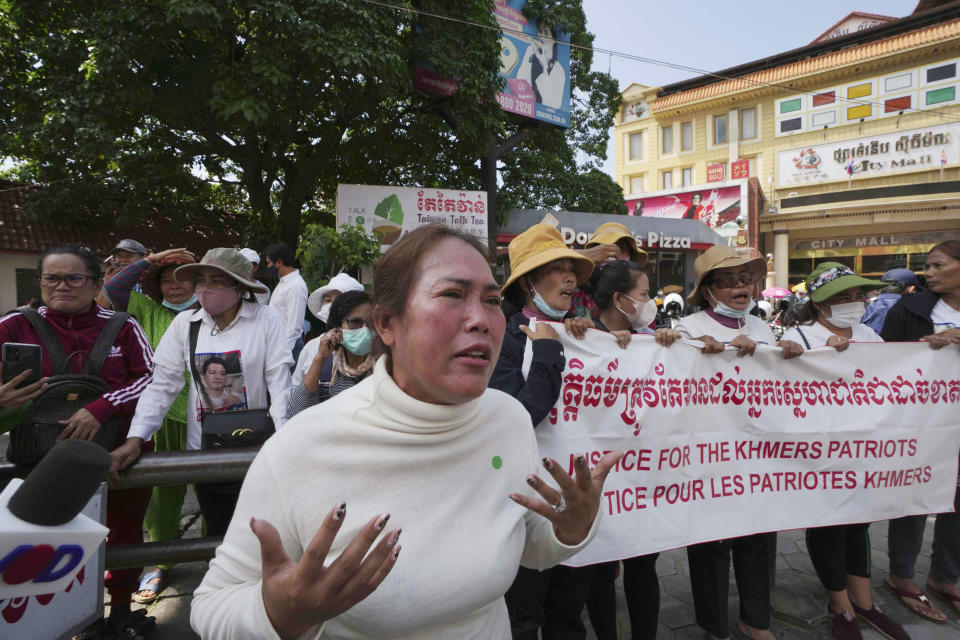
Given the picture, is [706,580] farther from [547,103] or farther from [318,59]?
[547,103]

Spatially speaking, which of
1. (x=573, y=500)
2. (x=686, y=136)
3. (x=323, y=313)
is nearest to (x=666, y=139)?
(x=686, y=136)

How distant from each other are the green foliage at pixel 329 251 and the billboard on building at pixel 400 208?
1135 millimetres

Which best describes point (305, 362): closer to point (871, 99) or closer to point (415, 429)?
point (415, 429)

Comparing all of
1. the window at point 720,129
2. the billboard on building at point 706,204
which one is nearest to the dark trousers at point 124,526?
the billboard on building at point 706,204

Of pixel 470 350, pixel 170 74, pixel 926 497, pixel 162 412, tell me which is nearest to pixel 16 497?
pixel 470 350

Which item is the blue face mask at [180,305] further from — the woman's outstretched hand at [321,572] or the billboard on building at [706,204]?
the billboard on building at [706,204]

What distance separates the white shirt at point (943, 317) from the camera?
3406mm

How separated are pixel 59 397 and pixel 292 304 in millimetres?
3613

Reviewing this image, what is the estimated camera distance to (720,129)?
117 ft

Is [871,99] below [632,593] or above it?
above

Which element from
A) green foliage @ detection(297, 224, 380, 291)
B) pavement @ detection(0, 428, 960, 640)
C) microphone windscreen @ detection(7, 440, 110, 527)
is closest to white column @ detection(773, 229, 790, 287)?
green foliage @ detection(297, 224, 380, 291)

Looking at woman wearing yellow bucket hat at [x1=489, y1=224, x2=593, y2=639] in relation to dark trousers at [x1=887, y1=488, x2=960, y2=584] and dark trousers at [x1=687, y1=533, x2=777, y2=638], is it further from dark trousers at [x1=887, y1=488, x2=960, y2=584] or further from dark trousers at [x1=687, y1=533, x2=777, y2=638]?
dark trousers at [x1=887, y1=488, x2=960, y2=584]

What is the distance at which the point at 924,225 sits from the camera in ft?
92.3

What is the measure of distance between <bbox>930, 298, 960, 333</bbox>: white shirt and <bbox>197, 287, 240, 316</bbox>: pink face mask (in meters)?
4.26
